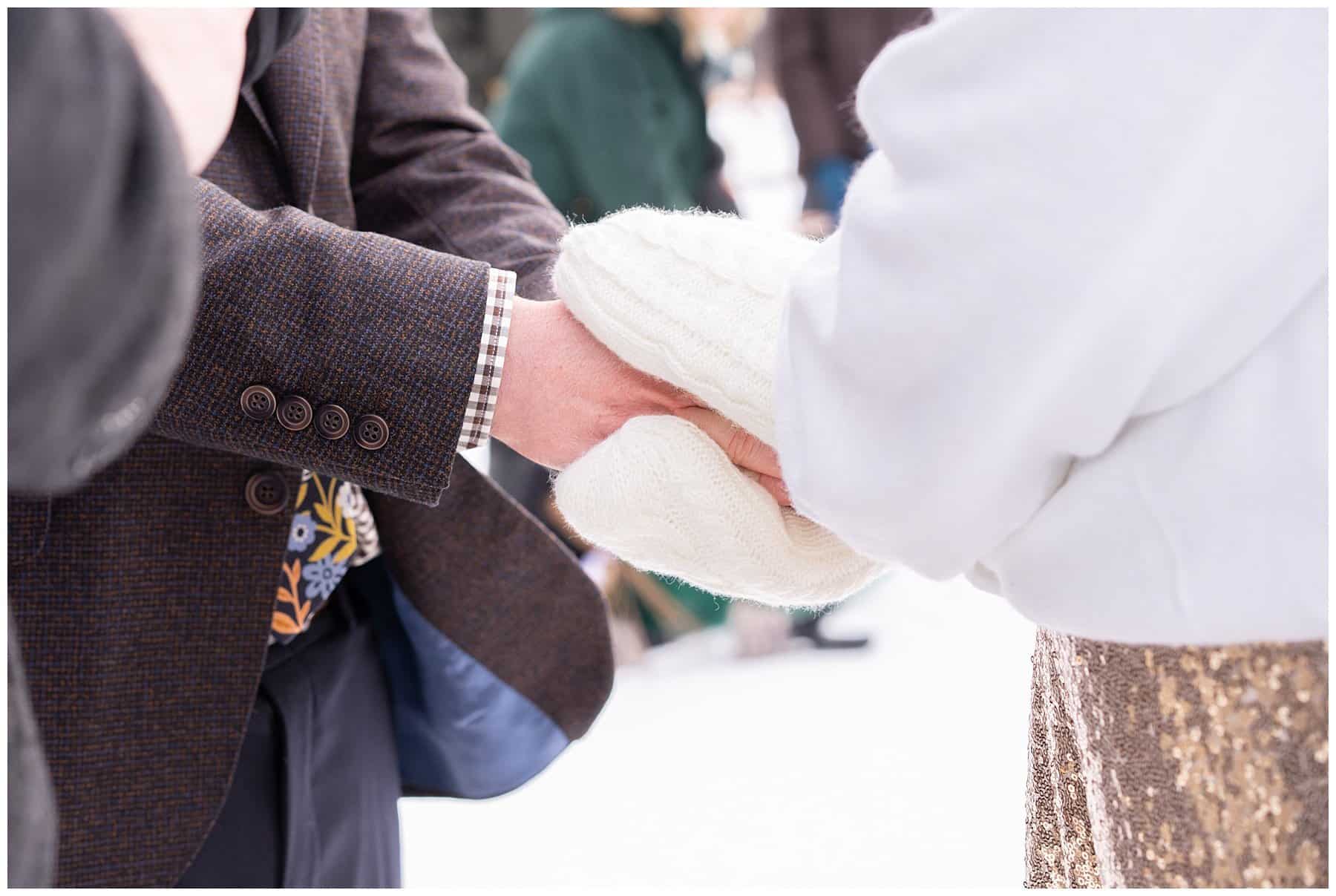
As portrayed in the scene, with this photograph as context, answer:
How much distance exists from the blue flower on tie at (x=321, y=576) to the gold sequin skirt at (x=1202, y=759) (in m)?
0.55

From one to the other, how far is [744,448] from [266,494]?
348mm

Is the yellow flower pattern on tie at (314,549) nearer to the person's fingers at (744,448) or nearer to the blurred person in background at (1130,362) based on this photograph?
the person's fingers at (744,448)

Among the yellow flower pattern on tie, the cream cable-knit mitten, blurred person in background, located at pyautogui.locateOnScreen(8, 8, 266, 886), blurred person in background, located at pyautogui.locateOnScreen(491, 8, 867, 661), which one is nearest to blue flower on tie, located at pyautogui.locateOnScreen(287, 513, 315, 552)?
the yellow flower pattern on tie

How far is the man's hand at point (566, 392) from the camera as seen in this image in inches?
27.5

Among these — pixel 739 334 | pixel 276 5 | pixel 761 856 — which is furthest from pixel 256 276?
pixel 761 856

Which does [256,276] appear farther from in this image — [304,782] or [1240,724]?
[1240,724]

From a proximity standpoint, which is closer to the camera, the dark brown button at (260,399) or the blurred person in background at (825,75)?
the dark brown button at (260,399)

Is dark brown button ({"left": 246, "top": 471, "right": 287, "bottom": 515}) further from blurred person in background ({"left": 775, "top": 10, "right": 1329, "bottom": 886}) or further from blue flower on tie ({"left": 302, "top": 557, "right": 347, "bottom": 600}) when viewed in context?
blurred person in background ({"left": 775, "top": 10, "right": 1329, "bottom": 886})

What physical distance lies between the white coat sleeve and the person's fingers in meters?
0.17

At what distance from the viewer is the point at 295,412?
70 cm

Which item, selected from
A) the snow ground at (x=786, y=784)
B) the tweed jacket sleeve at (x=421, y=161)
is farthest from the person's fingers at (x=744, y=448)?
the snow ground at (x=786, y=784)

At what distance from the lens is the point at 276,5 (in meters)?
0.70

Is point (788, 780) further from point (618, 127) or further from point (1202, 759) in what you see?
point (1202, 759)

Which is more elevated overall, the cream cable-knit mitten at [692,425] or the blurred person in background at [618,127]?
the blurred person in background at [618,127]
